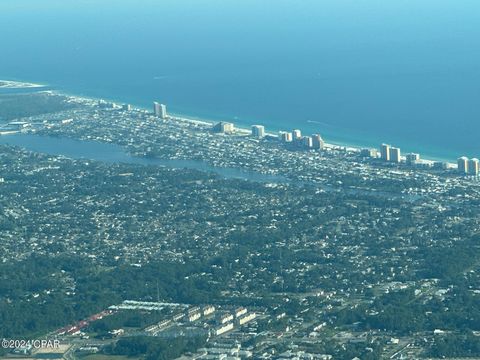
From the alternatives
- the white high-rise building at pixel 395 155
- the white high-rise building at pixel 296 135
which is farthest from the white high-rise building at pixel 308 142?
the white high-rise building at pixel 395 155

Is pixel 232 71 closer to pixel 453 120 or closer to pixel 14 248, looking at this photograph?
pixel 453 120

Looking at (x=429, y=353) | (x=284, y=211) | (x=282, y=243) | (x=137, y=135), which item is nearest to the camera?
(x=429, y=353)

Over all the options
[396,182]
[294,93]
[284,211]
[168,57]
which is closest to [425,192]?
[396,182]

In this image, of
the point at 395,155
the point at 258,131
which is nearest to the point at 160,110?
the point at 258,131

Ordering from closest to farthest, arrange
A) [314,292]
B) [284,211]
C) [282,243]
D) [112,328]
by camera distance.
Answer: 1. [112,328]
2. [314,292]
3. [282,243]
4. [284,211]

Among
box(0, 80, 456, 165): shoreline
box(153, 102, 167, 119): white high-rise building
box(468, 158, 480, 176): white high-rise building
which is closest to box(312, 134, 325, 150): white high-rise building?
box(0, 80, 456, 165): shoreline

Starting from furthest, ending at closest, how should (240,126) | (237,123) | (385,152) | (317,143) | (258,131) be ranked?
(237,123) → (240,126) → (258,131) → (317,143) → (385,152)

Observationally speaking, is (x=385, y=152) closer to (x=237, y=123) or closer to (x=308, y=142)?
(x=308, y=142)

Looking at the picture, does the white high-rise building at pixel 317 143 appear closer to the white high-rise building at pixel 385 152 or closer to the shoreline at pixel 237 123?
the shoreline at pixel 237 123

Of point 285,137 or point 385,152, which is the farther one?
point 285,137
